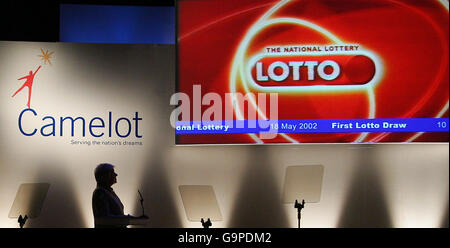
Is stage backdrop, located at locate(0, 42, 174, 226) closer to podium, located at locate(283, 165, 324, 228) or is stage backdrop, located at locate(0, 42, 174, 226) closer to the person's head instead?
the person's head

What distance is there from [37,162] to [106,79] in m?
1.16

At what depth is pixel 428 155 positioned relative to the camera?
633 centimetres

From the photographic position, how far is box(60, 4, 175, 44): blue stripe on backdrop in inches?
272

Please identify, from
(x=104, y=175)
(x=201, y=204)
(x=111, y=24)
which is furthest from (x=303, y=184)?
(x=111, y=24)

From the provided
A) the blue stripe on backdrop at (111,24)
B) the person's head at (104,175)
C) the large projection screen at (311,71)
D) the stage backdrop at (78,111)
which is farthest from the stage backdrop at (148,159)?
the person's head at (104,175)

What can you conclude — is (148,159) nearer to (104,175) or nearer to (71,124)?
(104,175)

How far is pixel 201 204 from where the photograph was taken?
639 cm

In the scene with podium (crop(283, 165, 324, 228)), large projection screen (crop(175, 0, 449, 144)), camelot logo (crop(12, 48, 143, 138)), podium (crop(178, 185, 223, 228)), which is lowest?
podium (crop(178, 185, 223, 228))

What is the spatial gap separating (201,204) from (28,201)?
6.04 feet

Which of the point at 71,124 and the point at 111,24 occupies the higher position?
the point at 111,24

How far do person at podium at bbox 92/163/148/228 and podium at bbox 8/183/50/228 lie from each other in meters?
1.03

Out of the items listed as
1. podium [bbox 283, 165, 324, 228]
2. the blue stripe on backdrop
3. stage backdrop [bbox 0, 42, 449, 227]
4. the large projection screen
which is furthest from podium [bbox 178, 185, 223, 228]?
the blue stripe on backdrop
